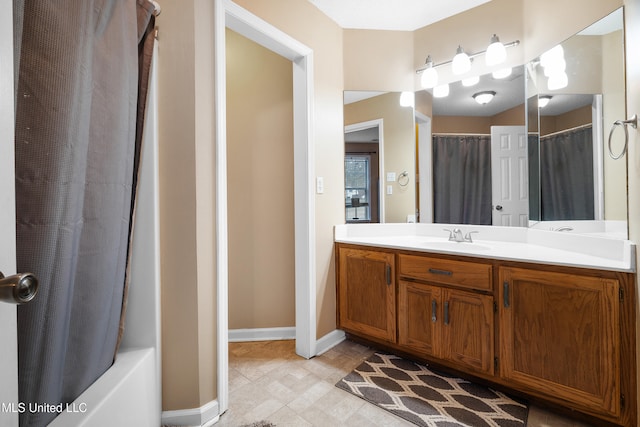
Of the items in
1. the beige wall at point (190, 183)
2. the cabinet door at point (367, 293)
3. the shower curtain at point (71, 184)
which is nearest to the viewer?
the shower curtain at point (71, 184)

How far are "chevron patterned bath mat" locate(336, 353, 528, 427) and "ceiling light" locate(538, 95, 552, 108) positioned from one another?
1.71 m

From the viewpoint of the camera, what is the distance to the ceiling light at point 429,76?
2336mm

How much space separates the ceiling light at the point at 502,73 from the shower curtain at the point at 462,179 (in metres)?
0.41

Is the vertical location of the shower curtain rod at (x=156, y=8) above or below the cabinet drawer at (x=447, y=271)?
above

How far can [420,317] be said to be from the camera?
1.86m

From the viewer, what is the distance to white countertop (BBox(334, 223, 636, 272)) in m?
1.39

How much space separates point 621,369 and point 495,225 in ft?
3.46

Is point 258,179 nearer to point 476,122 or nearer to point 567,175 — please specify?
point 476,122

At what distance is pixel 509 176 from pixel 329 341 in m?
1.72

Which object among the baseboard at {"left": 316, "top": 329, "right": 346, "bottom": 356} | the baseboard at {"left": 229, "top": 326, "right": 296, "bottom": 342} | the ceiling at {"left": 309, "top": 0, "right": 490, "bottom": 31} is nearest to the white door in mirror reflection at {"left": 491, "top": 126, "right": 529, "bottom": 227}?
the ceiling at {"left": 309, "top": 0, "right": 490, "bottom": 31}

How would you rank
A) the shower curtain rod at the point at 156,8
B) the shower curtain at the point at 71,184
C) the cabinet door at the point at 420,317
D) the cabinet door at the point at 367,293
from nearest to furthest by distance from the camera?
the shower curtain at the point at 71,184, the shower curtain rod at the point at 156,8, the cabinet door at the point at 420,317, the cabinet door at the point at 367,293

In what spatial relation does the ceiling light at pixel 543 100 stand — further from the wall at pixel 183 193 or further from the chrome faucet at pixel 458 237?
the wall at pixel 183 193

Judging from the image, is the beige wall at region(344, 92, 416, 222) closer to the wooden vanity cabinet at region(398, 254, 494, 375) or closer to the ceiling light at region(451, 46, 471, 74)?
the ceiling light at region(451, 46, 471, 74)

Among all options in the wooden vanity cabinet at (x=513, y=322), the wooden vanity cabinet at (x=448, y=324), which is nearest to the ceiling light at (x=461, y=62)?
the wooden vanity cabinet at (x=513, y=322)
